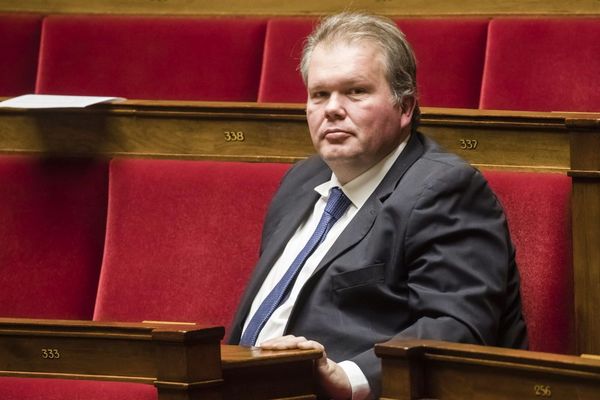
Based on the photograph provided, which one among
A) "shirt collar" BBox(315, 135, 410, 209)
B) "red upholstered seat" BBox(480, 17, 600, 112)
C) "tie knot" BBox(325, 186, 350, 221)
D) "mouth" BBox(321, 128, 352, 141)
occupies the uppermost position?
"red upholstered seat" BBox(480, 17, 600, 112)

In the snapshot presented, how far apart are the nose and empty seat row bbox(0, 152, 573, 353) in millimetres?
86

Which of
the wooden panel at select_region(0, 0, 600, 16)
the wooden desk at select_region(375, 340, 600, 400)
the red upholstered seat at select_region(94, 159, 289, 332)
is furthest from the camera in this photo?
the wooden panel at select_region(0, 0, 600, 16)

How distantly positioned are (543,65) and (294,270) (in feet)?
0.74

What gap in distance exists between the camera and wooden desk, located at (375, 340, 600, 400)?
0.39m

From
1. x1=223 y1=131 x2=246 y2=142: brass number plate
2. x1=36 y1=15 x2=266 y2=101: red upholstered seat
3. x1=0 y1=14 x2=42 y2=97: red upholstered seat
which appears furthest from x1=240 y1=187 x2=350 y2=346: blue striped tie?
x1=0 y1=14 x2=42 y2=97: red upholstered seat

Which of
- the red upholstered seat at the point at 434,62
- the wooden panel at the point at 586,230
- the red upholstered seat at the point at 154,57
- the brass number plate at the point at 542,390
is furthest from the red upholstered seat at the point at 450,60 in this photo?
the brass number plate at the point at 542,390

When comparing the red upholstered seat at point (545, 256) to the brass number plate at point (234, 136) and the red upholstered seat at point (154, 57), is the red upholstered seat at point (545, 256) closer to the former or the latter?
the brass number plate at point (234, 136)

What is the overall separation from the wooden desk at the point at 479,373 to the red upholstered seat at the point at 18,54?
1.56ft

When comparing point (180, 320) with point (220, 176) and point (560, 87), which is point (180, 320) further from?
point (560, 87)

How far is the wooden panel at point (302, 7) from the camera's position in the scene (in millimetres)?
748

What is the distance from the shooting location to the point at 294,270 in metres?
0.56

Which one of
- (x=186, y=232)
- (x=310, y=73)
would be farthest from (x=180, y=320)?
(x=310, y=73)

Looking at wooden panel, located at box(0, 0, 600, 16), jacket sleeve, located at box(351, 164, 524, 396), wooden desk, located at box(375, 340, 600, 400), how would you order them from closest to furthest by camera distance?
wooden desk, located at box(375, 340, 600, 400) < jacket sleeve, located at box(351, 164, 524, 396) < wooden panel, located at box(0, 0, 600, 16)

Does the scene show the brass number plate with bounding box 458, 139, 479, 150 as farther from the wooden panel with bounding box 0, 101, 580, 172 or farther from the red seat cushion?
the red seat cushion
